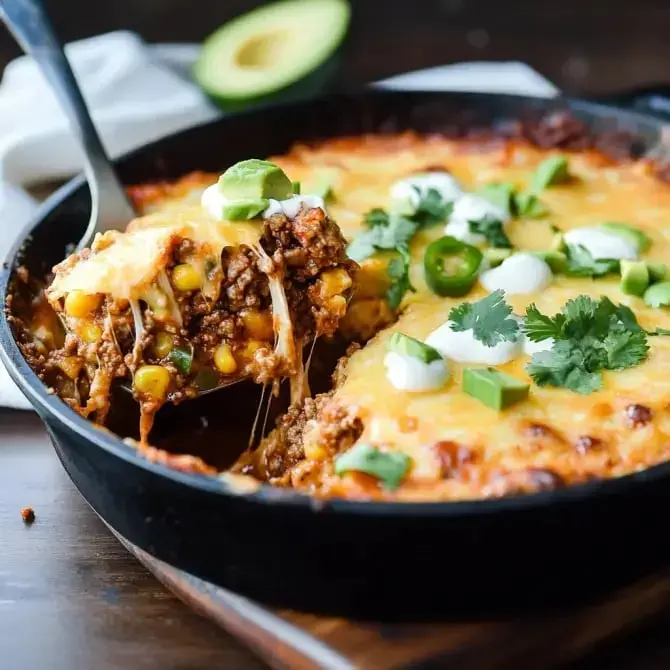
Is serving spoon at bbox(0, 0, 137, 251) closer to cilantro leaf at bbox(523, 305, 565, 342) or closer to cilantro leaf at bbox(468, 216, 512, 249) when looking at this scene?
cilantro leaf at bbox(468, 216, 512, 249)

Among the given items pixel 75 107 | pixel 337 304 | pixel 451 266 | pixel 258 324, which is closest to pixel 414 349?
pixel 337 304

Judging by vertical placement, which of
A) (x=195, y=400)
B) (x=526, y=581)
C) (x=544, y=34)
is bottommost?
(x=544, y=34)

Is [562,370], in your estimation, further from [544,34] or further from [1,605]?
[544,34]

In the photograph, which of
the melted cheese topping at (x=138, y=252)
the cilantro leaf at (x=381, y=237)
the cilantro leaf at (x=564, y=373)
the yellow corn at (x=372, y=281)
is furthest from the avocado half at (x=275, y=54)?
the cilantro leaf at (x=564, y=373)

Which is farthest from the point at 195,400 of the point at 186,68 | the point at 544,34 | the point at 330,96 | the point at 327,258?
the point at 544,34

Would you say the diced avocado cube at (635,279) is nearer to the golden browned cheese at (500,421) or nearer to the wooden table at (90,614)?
the golden browned cheese at (500,421)

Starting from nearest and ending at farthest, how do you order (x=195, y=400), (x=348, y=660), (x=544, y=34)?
(x=348, y=660) → (x=195, y=400) → (x=544, y=34)

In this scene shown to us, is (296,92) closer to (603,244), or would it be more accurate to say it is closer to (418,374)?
(603,244)
